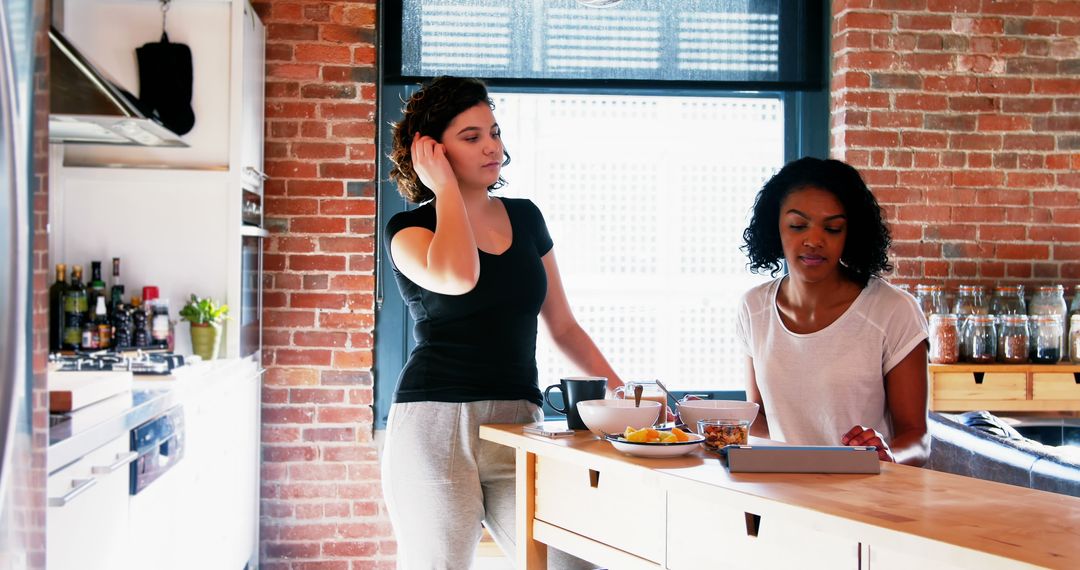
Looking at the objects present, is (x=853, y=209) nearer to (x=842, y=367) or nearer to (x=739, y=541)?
(x=842, y=367)

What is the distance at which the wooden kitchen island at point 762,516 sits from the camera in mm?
1184

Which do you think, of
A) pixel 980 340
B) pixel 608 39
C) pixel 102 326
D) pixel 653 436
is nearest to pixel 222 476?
pixel 102 326

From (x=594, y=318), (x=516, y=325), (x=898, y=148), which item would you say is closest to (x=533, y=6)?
(x=594, y=318)

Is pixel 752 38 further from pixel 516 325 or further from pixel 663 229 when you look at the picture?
pixel 516 325

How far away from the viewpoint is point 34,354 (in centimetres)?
106

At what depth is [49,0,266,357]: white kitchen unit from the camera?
3.12 m

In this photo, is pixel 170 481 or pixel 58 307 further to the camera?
pixel 58 307

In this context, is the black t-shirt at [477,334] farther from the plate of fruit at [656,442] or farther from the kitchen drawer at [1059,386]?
the kitchen drawer at [1059,386]

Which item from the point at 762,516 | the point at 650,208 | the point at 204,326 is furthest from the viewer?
the point at 650,208

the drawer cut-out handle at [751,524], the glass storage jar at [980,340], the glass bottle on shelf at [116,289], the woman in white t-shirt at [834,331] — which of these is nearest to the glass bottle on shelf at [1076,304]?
the glass storage jar at [980,340]

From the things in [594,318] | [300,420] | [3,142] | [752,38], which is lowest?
[300,420]

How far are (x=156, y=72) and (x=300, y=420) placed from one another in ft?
4.41

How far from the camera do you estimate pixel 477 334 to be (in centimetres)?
204

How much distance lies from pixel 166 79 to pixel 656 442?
7.14 ft
